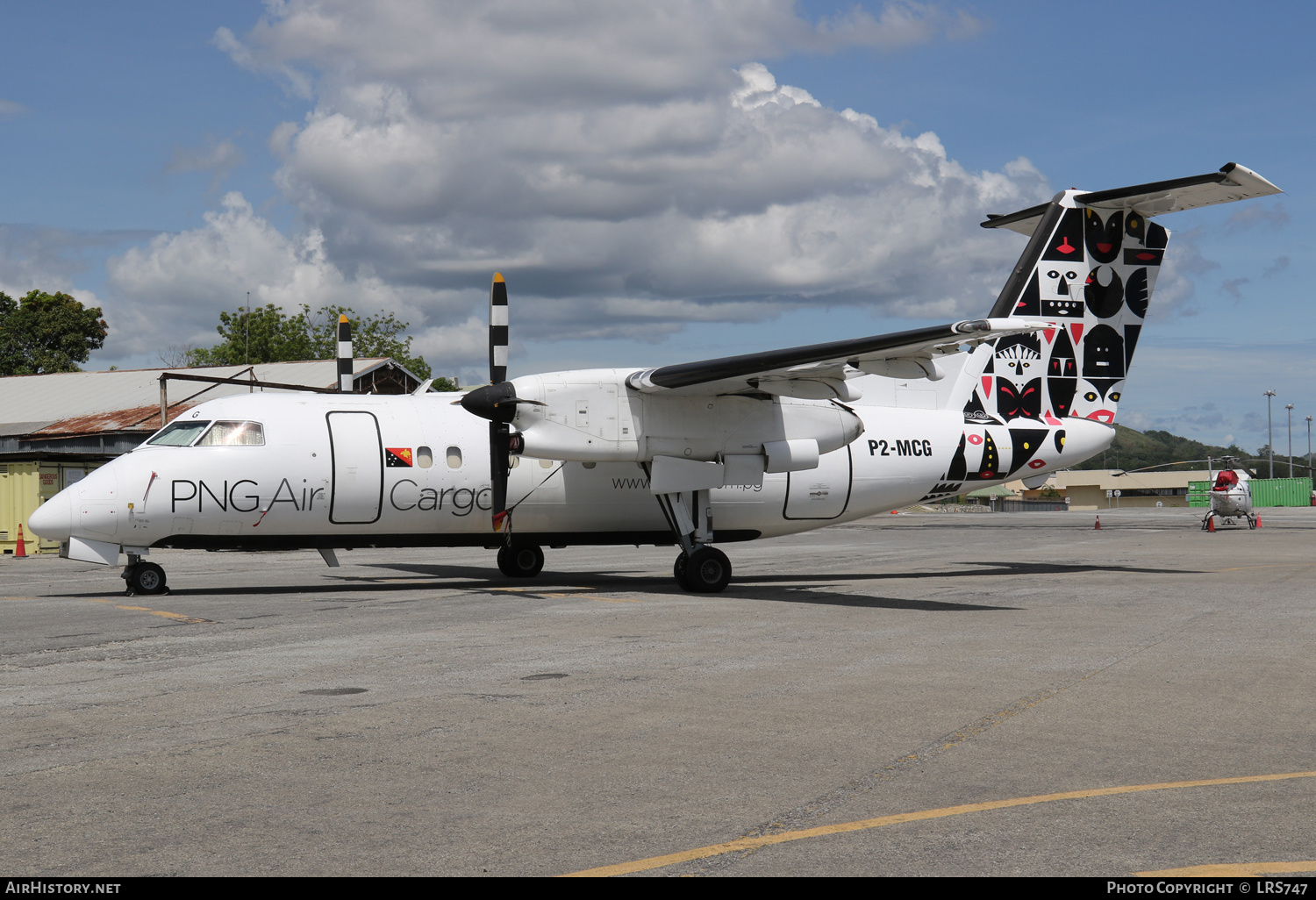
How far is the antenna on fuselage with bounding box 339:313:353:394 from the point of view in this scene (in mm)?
21656

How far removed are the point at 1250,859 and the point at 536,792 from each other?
3408 mm

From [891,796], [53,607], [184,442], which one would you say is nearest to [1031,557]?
[184,442]

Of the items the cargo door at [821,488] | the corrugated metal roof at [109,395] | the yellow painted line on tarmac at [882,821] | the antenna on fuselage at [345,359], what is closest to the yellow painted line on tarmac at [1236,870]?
the yellow painted line on tarmac at [882,821]

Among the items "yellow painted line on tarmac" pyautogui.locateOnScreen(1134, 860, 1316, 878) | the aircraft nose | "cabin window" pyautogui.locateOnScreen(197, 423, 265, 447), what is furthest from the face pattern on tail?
"yellow painted line on tarmac" pyautogui.locateOnScreen(1134, 860, 1316, 878)

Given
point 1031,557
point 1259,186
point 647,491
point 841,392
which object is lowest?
point 1031,557

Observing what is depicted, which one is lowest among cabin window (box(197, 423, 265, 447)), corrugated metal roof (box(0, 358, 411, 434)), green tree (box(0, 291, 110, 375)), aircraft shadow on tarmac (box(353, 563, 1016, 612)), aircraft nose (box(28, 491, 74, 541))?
aircraft shadow on tarmac (box(353, 563, 1016, 612))

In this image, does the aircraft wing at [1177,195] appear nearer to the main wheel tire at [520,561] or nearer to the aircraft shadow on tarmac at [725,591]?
the aircraft shadow on tarmac at [725,591]

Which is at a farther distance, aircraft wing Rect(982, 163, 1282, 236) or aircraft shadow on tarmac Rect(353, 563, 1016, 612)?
aircraft wing Rect(982, 163, 1282, 236)

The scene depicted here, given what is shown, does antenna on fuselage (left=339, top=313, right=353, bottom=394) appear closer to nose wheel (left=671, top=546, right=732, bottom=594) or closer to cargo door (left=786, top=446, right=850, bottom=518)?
nose wheel (left=671, top=546, right=732, bottom=594)

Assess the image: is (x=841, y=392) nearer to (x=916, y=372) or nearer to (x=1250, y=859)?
(x=916, y=372)

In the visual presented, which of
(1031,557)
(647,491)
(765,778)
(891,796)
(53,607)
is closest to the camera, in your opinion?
(891,796)

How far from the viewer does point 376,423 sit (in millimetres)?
18797

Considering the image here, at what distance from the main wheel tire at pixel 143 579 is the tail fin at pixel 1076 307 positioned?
15.1 meters

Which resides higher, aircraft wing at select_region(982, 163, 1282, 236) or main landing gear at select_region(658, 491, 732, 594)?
aircraft wing at select_region(982, 163, 1282, 236)
